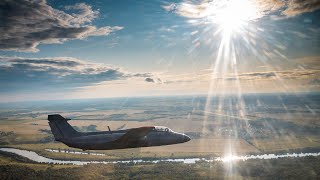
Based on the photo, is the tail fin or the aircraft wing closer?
the aircraft wing

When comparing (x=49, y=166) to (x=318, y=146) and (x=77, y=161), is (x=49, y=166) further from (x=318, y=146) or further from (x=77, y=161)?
(x=318, y=146)

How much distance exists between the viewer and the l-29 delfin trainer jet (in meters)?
39.0

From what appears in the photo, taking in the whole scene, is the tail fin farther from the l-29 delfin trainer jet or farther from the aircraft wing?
the aircraft wing

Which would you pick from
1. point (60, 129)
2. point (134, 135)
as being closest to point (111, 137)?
point (134, 135)

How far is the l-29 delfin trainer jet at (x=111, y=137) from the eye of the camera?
39.0m

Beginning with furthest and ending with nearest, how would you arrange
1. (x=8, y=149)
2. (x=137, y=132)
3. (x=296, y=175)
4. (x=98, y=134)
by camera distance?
(x=8, y=149), (x=296, y=175), (x=98, y=134), (x=137, y=132)

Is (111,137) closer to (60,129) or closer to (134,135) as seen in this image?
(134,135)

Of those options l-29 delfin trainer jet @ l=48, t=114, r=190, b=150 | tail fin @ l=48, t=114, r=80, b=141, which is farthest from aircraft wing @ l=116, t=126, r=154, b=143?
tail fin @ l=48, t=114, r=80, b=141

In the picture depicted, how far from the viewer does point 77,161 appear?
543 ft

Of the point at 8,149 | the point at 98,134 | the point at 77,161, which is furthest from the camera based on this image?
the point at 8,149

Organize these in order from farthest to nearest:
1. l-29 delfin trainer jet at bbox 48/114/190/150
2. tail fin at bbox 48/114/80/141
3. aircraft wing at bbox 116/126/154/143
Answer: tail fin at bbox 48/114/80/141, l-29 delfin trainer jet at bbox 48/114/190/150, aircraft wing at bbox 116/126/154/143

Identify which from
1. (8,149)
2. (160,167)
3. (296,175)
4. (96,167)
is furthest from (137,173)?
(8,149)

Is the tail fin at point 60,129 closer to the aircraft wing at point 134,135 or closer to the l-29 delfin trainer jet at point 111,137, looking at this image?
the l-29 delfin trainer jet at point 111,137

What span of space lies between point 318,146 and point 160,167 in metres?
128
